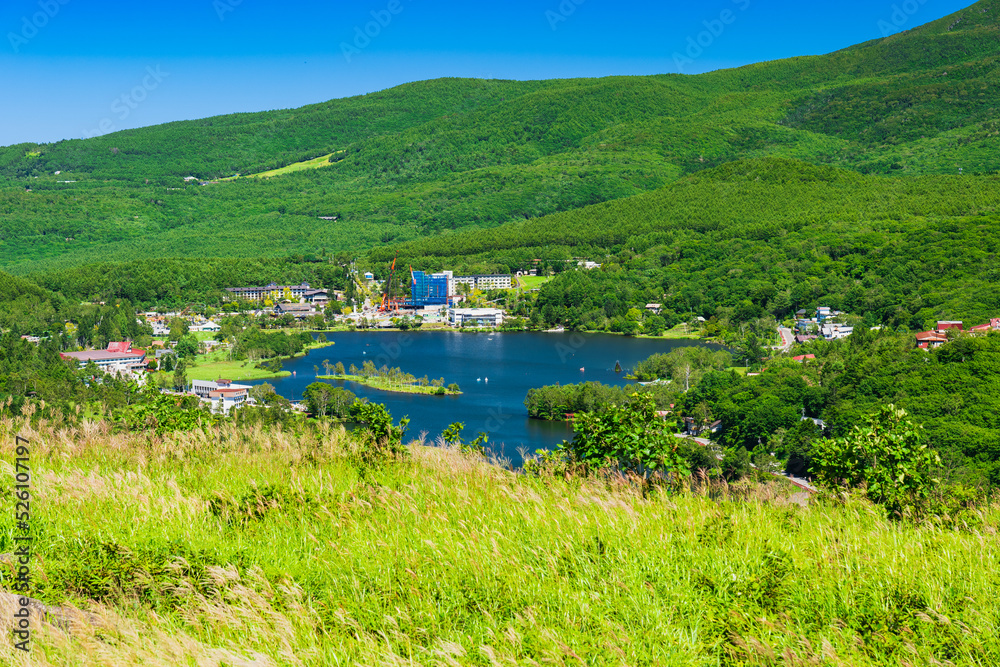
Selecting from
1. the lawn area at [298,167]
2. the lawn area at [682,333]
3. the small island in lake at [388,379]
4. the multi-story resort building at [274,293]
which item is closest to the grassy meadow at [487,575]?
the small island in lake at [388,379]

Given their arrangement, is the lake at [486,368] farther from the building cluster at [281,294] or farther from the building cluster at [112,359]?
the building cluster at [281,294]

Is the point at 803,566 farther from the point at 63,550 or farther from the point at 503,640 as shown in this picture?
the point at 63,550

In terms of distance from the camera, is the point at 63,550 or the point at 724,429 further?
the point at 724,429

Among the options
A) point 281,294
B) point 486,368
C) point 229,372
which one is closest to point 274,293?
point 281,294

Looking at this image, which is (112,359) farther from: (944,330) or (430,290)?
(944,330)

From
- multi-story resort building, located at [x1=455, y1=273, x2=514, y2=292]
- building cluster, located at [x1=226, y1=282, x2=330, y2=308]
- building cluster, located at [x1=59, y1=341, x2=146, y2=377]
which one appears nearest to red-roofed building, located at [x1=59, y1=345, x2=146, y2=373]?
building cluster, located at [x1=59, y1=341, x2=146, y2=377]

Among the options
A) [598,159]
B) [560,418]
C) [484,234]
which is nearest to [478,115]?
[598,159]

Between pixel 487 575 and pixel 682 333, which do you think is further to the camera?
pixel 682 333
